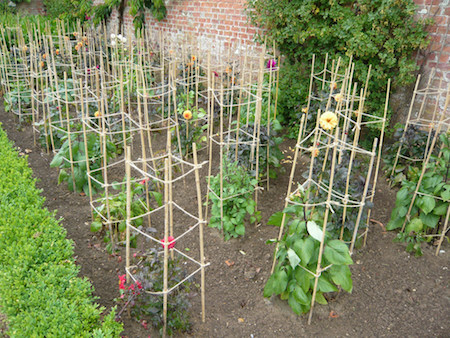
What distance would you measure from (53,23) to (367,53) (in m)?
8.82

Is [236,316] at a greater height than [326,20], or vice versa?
[326,20]

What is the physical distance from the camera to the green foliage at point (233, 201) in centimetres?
316

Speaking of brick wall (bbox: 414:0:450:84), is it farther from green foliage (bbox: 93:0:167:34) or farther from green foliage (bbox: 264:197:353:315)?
green foliage (bbox: 93:0:167:34)

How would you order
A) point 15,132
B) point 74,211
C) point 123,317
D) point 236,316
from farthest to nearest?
point 15,132 < point 74,211 < point 236,316 < point 123,317

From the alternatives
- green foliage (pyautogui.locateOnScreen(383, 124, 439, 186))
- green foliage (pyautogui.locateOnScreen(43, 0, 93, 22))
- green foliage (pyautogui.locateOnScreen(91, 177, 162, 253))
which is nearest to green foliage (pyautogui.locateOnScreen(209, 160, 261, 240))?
green foliage (pyautogui.locateOnScreen(91, 177, 162, 253))

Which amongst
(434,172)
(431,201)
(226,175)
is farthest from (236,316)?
(434,172)

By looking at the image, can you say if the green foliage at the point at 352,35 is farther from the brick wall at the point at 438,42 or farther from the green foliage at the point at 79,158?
the green foliage at the point at 79,158

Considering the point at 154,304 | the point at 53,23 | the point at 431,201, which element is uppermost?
the point at 53,23

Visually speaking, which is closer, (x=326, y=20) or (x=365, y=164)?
(x=365, y=164)

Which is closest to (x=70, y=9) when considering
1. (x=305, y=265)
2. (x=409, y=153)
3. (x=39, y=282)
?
(x=409, y=153)

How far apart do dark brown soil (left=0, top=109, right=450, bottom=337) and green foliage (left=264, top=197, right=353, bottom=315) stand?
0.21 metres

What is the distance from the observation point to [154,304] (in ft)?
7.11

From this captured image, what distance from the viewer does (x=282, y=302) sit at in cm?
261

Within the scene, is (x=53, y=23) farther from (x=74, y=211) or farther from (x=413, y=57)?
(x=413, y=57)
